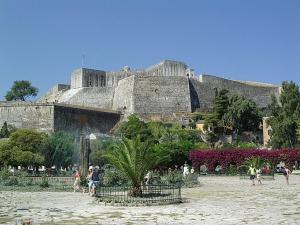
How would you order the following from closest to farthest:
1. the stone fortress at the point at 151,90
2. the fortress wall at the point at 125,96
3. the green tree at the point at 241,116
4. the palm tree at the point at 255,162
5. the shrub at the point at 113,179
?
1. the shrub at the point at 113,179
2. the palm tree at the point at 255,162
3. the green tree at the point at 241,116
4. the fortress wall at the point at 125,96
5. the stone fortress at the point at 151,90

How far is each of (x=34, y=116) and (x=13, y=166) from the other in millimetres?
21848

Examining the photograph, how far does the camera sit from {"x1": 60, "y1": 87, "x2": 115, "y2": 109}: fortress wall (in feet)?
233

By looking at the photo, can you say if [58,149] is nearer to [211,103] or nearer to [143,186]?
[143,186]

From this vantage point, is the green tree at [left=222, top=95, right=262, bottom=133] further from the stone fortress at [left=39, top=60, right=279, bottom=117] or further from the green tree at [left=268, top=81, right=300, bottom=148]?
the green tree at [left=268, top=81, right=300, bottom=148]

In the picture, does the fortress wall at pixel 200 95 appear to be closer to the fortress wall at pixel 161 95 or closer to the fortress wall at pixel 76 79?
the fortress wall at pixel 161 95

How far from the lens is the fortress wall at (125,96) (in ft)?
214

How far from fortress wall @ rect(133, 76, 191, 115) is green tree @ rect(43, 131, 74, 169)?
2424cm

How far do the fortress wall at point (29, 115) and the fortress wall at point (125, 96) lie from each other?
12.5m

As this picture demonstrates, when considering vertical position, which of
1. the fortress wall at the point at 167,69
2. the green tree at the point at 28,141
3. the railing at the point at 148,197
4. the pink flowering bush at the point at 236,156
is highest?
the fortress wall at the point at 167,69

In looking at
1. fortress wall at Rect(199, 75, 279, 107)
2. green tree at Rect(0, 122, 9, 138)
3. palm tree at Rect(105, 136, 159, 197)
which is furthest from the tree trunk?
fortress wall at Rect(199, 75, 279, 107)

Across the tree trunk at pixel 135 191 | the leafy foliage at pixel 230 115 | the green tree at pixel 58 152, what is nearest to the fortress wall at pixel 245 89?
the leafy foliage at pixel 230 115

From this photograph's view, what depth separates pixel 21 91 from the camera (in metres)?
86.6

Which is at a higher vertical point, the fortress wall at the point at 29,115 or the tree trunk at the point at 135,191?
the fortress wall at the point at 29,115

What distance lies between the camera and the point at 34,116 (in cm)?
5731
